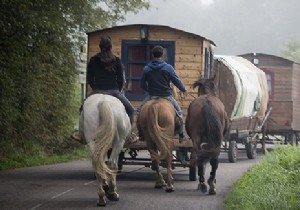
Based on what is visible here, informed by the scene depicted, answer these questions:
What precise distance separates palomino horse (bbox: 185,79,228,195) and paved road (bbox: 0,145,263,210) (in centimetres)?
47

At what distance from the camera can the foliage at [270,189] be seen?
12.1m

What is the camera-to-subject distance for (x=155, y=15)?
166250 mm

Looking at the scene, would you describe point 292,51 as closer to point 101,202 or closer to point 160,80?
point 160,80

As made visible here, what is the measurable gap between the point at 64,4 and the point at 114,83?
889 centimetres

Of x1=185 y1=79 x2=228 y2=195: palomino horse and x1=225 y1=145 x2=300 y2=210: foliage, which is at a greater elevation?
x1=185 y1=79 x2=228 y2=195: palomino horse

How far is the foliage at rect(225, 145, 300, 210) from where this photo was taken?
12.1 metres

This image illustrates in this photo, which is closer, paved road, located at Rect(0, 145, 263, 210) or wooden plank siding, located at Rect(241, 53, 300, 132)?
paved road, located at Rect(0, 145, 263, 210)

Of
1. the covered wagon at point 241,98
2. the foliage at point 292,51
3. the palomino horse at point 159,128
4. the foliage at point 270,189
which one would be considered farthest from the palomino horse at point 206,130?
the foliage at point 292,51

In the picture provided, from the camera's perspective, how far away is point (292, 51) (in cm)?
11700

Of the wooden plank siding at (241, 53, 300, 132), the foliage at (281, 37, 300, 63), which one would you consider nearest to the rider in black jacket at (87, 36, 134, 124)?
the wooden plank siding at (241, 53, 300, 132)

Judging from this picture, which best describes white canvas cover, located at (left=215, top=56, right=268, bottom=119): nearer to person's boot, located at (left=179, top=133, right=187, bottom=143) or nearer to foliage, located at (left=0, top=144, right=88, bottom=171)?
foliage, located at (left=0, top=144, right=88, bottom=171)

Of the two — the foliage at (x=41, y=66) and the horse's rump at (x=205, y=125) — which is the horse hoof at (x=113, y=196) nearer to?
the horse's rump at (x=205, y=125)

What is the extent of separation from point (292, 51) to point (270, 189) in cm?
10535

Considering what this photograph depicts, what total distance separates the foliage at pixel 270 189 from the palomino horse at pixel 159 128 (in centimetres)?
135
